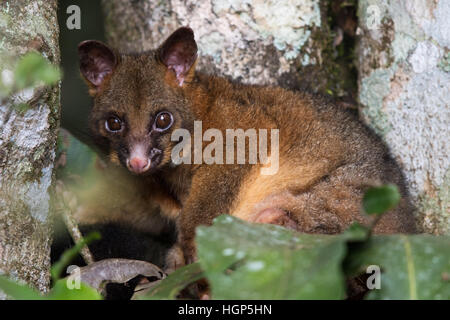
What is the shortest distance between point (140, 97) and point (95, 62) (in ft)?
1.45

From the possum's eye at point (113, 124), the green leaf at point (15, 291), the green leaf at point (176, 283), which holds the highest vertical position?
the possum's eye at point (113, 124)

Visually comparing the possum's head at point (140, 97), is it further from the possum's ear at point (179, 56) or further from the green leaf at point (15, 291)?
the green leaf at point (15, 291)

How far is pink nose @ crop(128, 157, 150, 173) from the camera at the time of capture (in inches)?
134

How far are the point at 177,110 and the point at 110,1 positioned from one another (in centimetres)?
175

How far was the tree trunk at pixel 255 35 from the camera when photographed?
439 cm

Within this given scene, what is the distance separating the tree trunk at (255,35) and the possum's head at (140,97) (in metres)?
0.75

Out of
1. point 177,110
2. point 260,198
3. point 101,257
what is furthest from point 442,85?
point 101,257

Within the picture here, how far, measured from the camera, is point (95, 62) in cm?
370

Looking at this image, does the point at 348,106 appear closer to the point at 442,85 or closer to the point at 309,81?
→ the point at 309,81

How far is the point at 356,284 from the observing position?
119 inches

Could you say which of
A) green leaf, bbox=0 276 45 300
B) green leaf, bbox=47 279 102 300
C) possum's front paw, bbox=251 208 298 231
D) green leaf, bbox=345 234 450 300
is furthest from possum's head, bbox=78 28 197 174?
green leaf, bbox=345 234 450 300

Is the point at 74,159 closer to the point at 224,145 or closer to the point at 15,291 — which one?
the point at 224,145

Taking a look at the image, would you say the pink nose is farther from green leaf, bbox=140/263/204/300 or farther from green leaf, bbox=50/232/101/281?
Answer: green leaf, bbox=50/232/101/281

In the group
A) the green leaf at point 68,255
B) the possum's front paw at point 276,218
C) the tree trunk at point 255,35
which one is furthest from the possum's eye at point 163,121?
the green leaf at point 68,255
